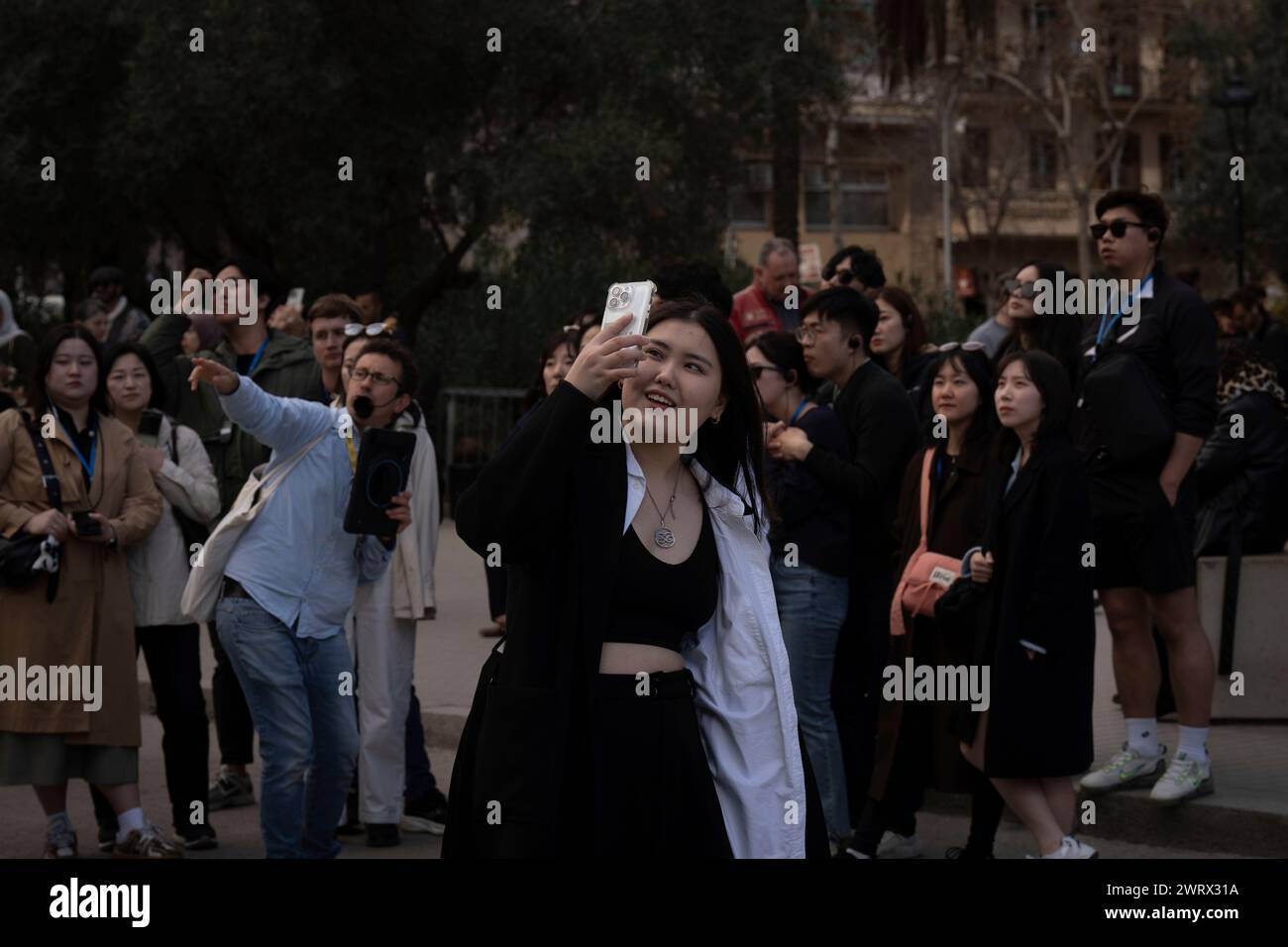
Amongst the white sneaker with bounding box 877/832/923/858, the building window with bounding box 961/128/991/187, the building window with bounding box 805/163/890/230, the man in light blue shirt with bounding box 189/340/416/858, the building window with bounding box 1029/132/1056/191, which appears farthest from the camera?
the building window with bounding box 805/163/890/230

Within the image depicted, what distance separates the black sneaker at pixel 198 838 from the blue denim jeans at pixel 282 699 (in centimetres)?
98

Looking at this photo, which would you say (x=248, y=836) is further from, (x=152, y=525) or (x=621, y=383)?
(x=621, y=383)

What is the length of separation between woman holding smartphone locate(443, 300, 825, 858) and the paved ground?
3649mm

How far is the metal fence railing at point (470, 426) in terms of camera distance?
21.3 meters

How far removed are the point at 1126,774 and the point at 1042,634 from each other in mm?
1477

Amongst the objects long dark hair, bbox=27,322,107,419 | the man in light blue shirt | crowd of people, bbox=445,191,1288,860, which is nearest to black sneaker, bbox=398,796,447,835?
crowd of people, bbox=445,191,1288,860

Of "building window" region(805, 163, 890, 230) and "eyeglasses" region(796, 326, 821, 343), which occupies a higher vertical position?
"building window" region(805, 163, 890, 230)

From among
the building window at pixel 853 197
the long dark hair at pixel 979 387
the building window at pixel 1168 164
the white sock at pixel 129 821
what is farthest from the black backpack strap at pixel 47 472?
the building window at pixel 1168 164

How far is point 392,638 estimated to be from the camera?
26.0 feet

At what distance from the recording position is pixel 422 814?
8.23 m

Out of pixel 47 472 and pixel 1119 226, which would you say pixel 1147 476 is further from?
pixel 47 472

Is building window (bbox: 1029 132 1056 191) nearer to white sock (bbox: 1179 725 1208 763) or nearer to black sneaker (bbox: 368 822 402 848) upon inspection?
white sock (bbox: 1179 725 1208 763)

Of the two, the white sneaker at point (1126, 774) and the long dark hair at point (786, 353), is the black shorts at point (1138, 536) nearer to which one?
the white sneaker at point (1126, 774)

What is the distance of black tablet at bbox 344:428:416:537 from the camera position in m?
6.83
